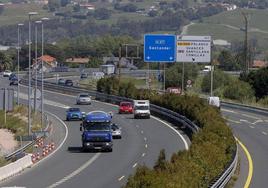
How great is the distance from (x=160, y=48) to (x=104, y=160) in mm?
35152

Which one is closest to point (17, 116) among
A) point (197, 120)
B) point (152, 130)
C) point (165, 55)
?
point (165, 55)

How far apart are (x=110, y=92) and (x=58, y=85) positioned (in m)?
18.9

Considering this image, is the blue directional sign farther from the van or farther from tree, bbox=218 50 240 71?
tree, bbox=218 50 240 71

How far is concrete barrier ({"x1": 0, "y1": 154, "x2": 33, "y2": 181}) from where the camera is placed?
3600 cm

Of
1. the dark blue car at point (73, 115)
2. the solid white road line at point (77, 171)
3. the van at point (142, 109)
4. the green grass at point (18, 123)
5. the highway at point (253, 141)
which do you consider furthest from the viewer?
the van at point (142, 109)

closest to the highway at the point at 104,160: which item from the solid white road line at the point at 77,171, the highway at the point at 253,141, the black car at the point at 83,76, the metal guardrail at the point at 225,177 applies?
the solid white road line at the point at 77,171

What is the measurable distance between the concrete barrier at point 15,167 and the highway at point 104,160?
0.39 meters

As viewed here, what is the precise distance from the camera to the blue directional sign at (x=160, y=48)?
7706 centimetres

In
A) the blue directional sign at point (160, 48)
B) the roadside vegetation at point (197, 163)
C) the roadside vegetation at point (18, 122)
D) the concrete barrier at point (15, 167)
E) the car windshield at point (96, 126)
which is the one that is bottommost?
the roadside vegetation at point (18, 122)

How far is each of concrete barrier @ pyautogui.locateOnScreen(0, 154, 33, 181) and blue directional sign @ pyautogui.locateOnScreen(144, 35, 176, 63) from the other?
37.0 m

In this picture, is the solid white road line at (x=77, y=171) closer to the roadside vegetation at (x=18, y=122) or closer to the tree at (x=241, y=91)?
the roadside vegetation at (x=18, y=122)

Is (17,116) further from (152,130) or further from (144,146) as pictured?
(144,146)

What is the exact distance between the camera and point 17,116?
82.7m

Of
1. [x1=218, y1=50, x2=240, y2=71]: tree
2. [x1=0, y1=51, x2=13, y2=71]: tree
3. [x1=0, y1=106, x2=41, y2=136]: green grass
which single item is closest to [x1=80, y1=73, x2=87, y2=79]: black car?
[x1=0, y1=51, x2=13, y2=71]: tree
